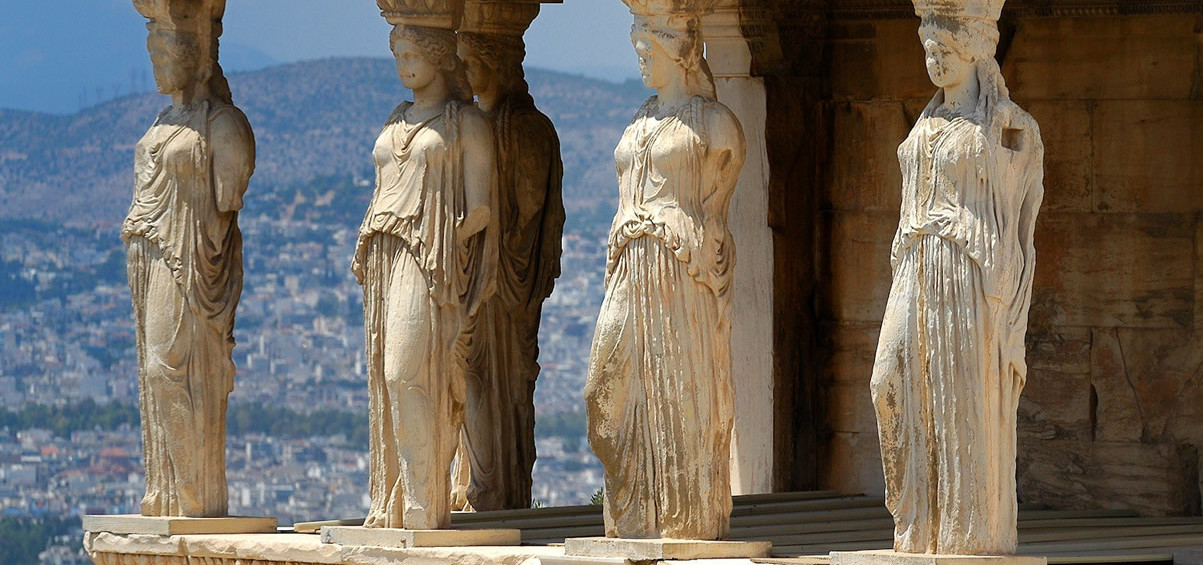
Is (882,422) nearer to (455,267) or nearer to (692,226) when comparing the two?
(692,226)

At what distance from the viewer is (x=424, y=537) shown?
21.6m

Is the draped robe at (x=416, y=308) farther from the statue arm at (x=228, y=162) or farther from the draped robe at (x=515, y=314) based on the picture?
the draped robe at (x=515, y=314)

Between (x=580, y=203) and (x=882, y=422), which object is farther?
(x=580, y=203)

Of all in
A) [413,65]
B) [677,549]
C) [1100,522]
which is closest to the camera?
[677,549]

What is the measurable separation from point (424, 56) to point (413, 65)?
0.27 feet

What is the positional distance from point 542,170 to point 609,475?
3.83 metres

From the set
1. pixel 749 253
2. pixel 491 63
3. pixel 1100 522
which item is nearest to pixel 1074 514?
pixel 1100 522

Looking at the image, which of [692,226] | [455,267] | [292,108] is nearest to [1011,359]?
[692,226]

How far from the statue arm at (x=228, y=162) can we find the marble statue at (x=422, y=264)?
1422 mm

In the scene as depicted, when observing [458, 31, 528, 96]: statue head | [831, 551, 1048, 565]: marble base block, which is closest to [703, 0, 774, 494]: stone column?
[458, 31, 528, 96]: statue head

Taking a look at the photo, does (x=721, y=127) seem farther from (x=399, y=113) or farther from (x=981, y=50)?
(x=399, y=113)

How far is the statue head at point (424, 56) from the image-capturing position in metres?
21.9

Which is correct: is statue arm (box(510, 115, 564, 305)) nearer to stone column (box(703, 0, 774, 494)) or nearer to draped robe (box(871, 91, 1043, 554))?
stone column (box(703, 0, 774, 494))

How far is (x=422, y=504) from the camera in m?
21.8
